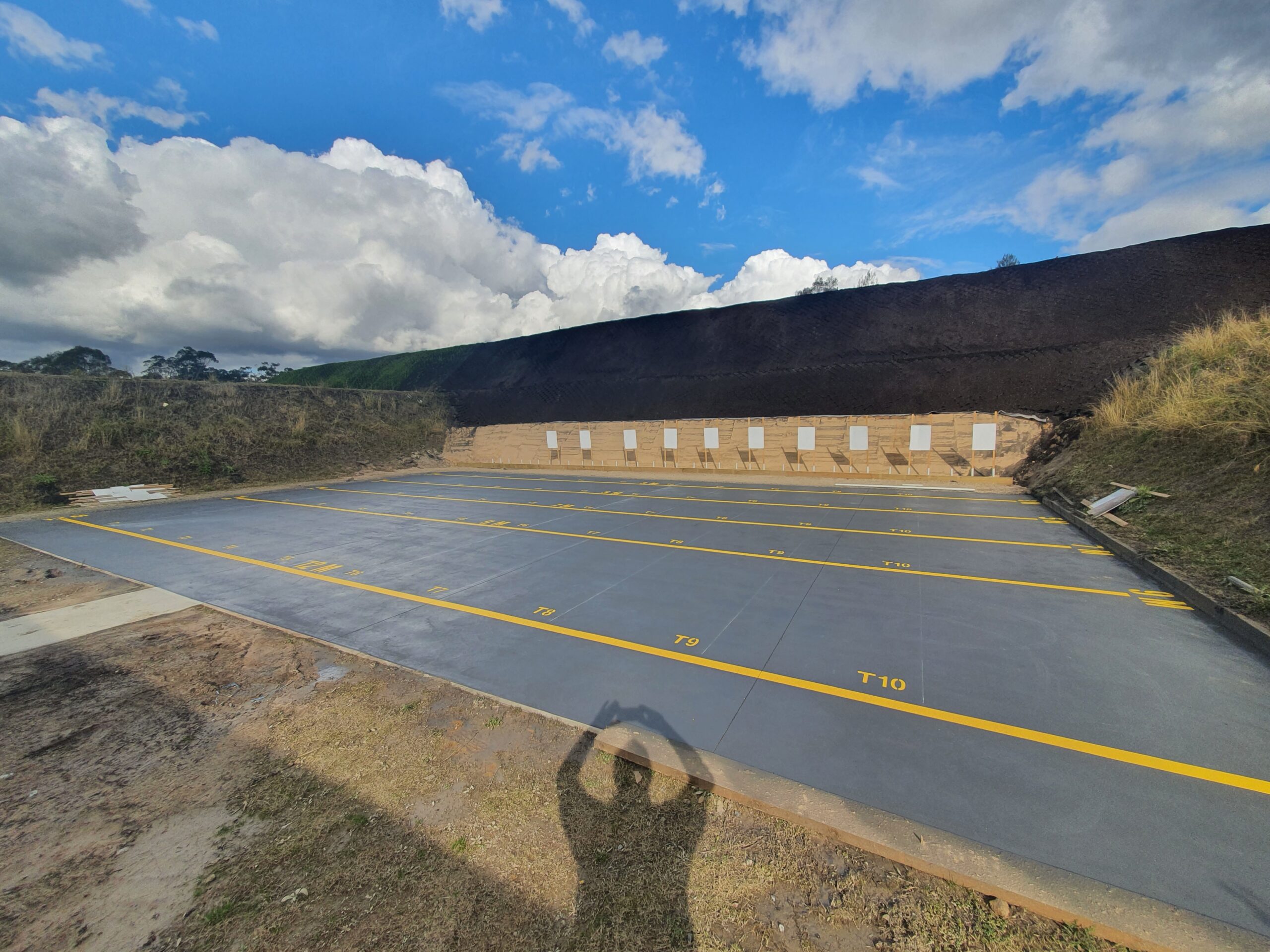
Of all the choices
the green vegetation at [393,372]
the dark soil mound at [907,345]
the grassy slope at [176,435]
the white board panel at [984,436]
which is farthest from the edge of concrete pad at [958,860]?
the green vegetation at [393,372]

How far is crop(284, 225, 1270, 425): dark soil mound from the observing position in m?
17.4

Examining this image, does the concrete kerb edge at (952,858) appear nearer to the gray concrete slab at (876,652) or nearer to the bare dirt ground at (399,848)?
the bare dirt ground at (399,848)

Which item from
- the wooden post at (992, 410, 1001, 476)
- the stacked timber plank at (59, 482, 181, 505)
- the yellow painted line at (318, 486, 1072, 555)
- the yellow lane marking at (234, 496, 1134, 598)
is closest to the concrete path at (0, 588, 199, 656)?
the yellow lane marking at (234, 496, 1134, 598)

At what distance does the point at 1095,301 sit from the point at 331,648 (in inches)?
1081

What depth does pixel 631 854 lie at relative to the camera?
7.66 ft

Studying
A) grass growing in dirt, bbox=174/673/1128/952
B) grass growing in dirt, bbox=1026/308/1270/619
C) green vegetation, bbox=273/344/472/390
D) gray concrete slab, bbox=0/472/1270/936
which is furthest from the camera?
green vegetation, bbox=273/344/472/390

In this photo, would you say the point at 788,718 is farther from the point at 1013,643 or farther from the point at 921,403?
the point at 921,403

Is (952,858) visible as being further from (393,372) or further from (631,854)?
(393,372)

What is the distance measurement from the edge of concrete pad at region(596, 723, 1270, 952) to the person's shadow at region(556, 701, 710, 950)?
3.5 inches

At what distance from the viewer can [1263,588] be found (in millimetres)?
4555

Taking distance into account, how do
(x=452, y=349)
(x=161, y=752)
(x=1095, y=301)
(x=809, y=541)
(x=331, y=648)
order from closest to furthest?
(x=161, y=752) < (x=331, y=648) < (x=809, y=541) < (x=1095, y=301) < (x=452, y=349)

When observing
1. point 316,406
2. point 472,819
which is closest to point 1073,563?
point 472,819

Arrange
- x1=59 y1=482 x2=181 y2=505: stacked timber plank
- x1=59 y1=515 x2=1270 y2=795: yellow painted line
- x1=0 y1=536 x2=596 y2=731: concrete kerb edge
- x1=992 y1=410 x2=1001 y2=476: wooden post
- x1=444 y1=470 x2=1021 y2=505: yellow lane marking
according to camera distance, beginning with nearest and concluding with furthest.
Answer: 1. x1=59 y1=515 x2=1270 y2=795: yellow painted line
2. x1=0 y1=536 x2=596 y2=731: concrete kerb edge
3. x1=444 y1=470 x2=1021 y2=505: yellow lane marking
4. x1=992 y1=410 x2=1001 y2=476: wooden post
5. x1=59 y1=482 x2=181 y2=505: stacked timber plank

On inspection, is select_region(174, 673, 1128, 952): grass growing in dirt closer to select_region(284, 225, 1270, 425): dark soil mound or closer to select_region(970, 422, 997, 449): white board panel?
select_region(970, 422, 997, 449): white board panel
